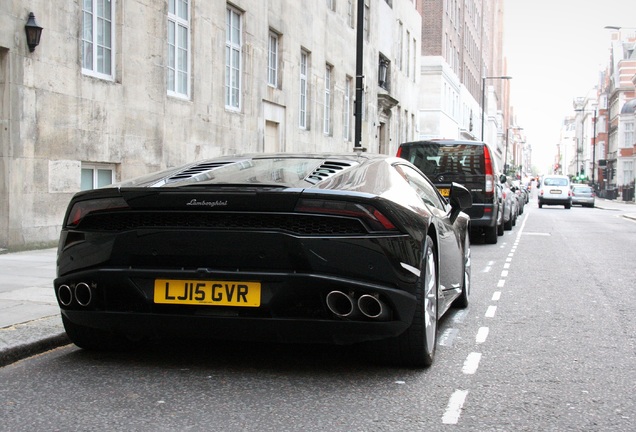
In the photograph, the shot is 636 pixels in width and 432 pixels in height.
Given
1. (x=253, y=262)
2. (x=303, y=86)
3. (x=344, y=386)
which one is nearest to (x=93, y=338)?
(x=253, y=262)

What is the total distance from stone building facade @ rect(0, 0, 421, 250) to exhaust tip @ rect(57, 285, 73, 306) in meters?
6.63

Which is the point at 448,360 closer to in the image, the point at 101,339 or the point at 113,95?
the point at 101,339

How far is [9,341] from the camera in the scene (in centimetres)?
505

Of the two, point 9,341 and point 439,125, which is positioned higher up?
point 439,125

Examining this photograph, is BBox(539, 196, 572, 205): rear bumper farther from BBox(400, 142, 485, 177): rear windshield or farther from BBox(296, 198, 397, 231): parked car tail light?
BBox(296, 198, 397, 231): parked car tail light

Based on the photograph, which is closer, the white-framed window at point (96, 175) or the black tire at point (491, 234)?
the white-framed window at point (96, 175)

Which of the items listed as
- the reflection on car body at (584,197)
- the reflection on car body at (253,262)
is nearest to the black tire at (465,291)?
the reflection on car body at (253,262)

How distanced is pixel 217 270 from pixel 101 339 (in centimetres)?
120

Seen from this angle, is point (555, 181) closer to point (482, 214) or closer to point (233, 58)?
point (233, 58)

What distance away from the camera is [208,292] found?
4418mm

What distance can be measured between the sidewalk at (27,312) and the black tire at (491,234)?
9.23m

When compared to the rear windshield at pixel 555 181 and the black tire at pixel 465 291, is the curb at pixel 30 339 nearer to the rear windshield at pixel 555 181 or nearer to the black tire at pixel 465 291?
the black tire at pixel 465 291

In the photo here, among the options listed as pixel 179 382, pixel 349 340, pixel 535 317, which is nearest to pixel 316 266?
pixel 349 340

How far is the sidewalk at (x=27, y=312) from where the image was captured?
5.07 m
